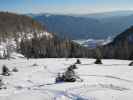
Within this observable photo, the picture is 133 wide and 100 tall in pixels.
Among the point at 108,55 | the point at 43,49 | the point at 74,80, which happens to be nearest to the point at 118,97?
the point at 74,80

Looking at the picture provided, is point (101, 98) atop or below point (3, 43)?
below

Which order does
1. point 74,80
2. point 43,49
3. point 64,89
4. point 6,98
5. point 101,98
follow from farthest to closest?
1. point 43,49
2. point 74,80
3. point 64,89
4. point 6,98
5. point 101,98

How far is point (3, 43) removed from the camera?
187m

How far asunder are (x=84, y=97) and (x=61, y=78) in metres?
10.0

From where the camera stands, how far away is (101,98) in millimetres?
22281

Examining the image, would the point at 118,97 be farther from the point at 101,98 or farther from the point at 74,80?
the point at 74,80

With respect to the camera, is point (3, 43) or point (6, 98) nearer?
point (6, 98)

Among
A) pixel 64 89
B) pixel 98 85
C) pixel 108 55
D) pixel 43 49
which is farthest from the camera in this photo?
pixel 43 49

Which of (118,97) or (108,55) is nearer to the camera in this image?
(118,97)

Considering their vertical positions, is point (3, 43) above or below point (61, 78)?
above

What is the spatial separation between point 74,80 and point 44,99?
8844mm

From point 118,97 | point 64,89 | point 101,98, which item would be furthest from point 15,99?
point 118,97

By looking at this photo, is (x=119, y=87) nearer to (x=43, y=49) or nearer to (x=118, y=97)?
(x=118, y=97)

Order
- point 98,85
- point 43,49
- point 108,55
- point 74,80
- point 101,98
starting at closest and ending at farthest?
point 101,98 → point 98,85 → point 74,80 → point 108,55 → point 43,49
